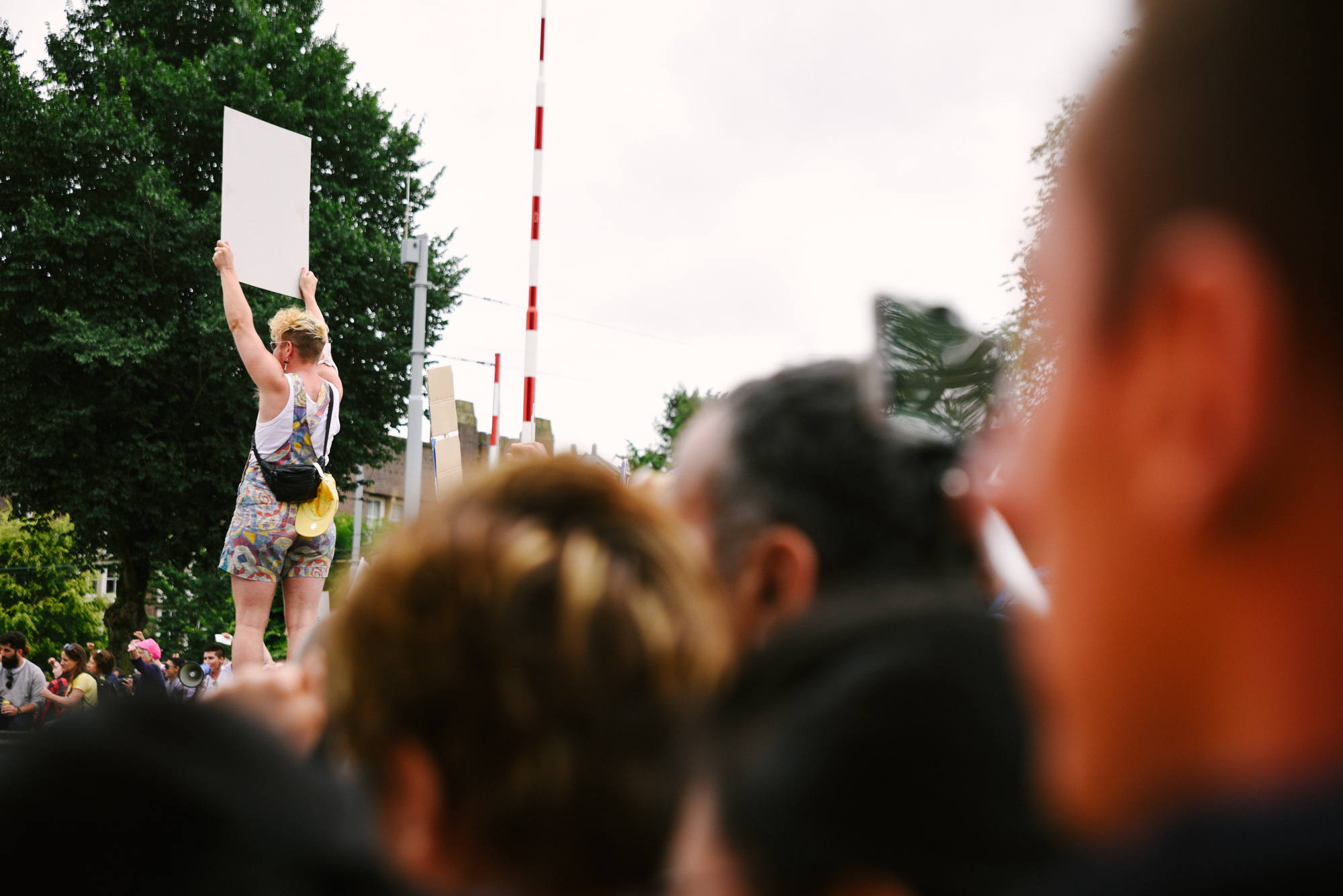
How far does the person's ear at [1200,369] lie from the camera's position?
33cm

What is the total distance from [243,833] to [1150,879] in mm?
453

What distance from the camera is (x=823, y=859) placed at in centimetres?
81

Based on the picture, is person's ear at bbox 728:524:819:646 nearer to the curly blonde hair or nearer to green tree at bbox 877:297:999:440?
green tree at bbox 877:297:999:440

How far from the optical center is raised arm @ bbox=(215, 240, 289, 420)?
4086 millimetres

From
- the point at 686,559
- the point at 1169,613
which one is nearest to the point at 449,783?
the point at 686,559

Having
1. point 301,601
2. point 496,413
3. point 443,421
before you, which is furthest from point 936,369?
point 496,413

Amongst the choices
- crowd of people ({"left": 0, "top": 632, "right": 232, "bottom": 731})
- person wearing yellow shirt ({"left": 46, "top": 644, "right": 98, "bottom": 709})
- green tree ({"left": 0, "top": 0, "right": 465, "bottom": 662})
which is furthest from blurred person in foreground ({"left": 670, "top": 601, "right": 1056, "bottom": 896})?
green tree ({"left": 0, "top": 0, "right": 465, "bottom": 662})

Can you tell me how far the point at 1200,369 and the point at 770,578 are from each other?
100 centimetres

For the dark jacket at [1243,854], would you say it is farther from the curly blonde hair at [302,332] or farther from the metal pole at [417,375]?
the metal pole at [417,375]

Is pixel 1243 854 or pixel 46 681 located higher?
pixel 1243 854

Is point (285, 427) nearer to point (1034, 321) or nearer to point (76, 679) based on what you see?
point (1034, 321)

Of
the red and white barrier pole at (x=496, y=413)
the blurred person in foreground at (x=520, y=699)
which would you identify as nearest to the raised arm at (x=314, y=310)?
the red and white barrier pole at (x=496, y=413)

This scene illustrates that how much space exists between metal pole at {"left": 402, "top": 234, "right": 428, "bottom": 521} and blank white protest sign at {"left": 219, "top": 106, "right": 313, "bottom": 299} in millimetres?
6820

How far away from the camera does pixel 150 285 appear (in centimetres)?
1577
